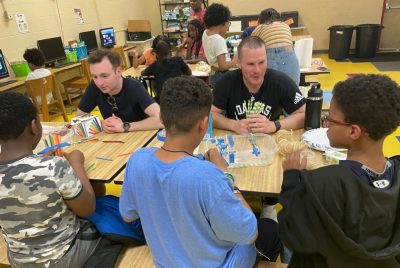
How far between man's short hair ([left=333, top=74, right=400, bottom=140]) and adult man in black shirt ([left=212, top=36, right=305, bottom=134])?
91 centimetres

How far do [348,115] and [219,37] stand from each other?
2999mm

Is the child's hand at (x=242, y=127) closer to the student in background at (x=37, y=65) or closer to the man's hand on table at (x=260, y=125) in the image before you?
the man's hand on table at (x=260, y=125)

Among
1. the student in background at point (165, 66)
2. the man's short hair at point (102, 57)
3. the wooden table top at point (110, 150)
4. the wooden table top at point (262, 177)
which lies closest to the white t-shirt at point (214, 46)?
the student in background at point (165, 66)

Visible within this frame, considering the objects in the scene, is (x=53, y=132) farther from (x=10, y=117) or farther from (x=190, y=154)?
(x=190, y=154)

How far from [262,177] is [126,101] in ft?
4.16

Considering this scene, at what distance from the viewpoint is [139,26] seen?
812 centimetres

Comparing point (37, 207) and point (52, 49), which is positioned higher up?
point (52, 49)

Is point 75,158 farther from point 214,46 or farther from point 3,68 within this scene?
point 3,68

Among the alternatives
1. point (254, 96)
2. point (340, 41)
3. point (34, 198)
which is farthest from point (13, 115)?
point (340, 41)

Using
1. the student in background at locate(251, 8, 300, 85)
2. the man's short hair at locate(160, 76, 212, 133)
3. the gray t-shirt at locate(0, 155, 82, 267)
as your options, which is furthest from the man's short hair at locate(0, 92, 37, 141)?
the student in background at locate(251, 8, 300, 85)

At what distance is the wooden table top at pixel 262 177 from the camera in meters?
1.41

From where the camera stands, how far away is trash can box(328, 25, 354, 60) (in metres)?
7.36

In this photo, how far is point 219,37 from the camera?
12.6 ft

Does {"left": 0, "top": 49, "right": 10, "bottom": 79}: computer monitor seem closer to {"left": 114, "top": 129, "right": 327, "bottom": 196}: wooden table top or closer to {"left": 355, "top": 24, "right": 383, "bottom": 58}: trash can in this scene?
{"left": 114, "top": 129, "right": 327, "bottom": 196}: wooden table top
